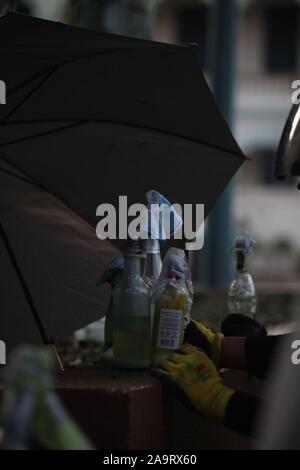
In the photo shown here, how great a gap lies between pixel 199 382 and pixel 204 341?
1.70ft

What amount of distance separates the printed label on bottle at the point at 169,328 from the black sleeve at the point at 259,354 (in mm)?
315

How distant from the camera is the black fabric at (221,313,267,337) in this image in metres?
4.04

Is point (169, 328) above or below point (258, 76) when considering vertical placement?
below

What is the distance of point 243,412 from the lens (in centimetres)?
308

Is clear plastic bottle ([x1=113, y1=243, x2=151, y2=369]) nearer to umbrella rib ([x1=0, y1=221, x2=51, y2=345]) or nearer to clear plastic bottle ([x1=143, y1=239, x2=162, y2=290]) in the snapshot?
clear plastic bottle ([x1=143, y1=239, x2=162, y2=290])

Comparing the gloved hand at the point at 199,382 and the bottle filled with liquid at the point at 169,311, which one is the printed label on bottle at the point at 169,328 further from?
the gloved hand at the point at 199,382

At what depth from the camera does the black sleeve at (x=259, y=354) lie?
3567mm

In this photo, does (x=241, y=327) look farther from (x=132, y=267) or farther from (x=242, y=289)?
(x=132, y=267)

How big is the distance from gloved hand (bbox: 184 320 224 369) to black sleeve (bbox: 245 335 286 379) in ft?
0.35

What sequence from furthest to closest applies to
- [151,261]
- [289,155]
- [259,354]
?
[151,261], [259,354], [289,155]

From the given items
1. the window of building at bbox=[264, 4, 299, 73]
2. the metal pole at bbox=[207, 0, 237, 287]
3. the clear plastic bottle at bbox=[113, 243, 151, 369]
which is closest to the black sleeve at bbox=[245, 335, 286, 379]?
the clear plastic bottle at bbox=[113, 243, 151, 369]

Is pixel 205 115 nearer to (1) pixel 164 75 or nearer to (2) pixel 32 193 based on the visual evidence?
(1) pixel 164 75

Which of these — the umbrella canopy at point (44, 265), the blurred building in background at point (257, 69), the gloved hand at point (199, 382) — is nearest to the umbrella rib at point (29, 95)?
the umbrella canopy at point (44, 265)

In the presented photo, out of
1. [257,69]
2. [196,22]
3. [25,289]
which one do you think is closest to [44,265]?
[25,289]
